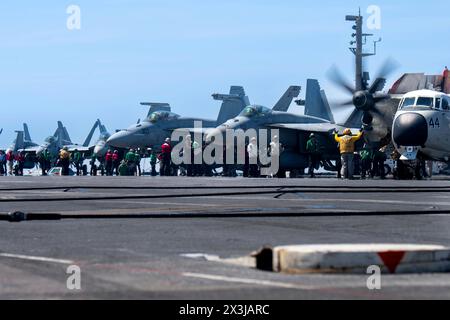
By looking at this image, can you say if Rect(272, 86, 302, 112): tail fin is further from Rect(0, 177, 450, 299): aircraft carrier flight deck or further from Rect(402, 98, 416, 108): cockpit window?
Rect(0, 177, 450, 299): aircraft carrier flight deck

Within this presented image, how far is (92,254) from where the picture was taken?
34.1 feet

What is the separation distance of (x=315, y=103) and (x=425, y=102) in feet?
138

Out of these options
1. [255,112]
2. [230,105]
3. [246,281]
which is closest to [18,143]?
[230,105]

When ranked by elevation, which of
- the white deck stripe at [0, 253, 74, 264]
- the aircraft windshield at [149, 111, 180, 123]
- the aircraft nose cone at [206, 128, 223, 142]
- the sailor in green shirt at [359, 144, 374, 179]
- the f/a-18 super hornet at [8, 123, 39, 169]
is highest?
the white deck stripe at [0, 253, 74, 264]

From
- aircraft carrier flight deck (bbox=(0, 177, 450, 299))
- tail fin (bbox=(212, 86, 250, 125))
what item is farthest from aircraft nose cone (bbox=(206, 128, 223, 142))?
aircraft carrier flight deck (bbox=(0, 177, 450, 299))

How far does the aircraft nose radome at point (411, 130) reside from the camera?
4194 cm

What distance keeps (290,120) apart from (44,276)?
179 feet

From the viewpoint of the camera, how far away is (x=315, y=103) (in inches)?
3351

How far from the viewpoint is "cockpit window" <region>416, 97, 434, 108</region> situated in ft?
141

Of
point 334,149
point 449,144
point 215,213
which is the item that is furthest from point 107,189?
point 334,149

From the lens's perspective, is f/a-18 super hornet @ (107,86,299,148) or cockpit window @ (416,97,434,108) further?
f/a-18 super hornet @ (107,86,299,148)

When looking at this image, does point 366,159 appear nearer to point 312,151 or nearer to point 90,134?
point 312,151

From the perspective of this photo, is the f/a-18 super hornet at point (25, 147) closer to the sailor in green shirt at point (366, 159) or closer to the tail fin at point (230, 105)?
the tail fin at point (230, 105)

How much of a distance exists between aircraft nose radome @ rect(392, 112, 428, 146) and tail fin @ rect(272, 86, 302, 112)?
40.0 metres
